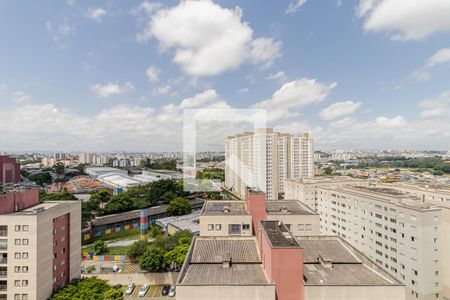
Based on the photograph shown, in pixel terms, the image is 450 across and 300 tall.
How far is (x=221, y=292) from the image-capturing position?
5133mm

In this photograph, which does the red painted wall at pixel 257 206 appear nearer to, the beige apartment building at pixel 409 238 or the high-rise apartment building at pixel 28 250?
the beige apartment building at pixel 409 238

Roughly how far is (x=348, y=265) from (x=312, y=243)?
1.49m

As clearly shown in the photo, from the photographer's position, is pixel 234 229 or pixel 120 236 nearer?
pixel 234 229

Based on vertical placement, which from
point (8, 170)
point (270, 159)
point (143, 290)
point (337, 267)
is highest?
point (270, 159)

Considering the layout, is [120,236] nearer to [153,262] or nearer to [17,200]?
[153,262]

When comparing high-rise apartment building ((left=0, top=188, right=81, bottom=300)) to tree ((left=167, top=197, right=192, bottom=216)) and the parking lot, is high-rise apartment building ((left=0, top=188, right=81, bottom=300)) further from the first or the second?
tree ((left=167, top=197, right=192, bottom=216))

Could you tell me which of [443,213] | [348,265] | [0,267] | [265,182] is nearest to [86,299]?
[0,267]

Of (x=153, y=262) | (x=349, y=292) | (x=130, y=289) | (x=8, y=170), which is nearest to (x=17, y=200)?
(x=130, y=289)

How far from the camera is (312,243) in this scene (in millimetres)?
7855

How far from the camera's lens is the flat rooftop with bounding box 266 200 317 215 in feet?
34.2

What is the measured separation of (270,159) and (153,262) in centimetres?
1903

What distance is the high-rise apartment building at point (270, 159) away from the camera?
28.2m

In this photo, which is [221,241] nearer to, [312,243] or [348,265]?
[312,243]

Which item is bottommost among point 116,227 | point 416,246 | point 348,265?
point 116,227
